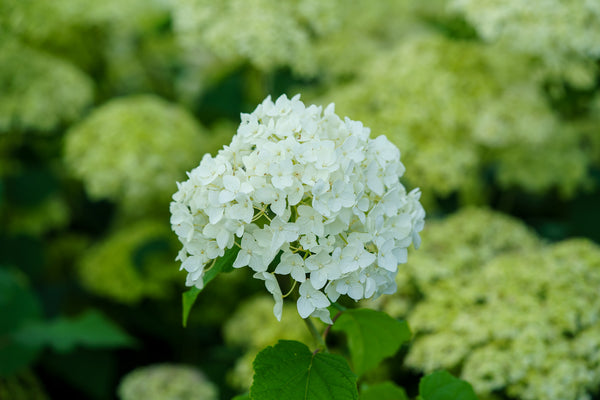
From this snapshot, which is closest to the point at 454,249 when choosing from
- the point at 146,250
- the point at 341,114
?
the point at 341,114

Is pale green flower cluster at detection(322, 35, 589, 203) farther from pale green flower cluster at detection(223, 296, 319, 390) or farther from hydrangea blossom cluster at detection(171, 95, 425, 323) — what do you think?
hydrangea blossom cluster at detection(171, 95, 425, 323)

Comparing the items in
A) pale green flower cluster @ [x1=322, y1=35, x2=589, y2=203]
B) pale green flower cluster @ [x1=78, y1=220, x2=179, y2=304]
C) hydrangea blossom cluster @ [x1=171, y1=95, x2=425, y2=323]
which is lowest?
pale green flower cluster @ [x1=78, y1=220, x2=179, y2=304]

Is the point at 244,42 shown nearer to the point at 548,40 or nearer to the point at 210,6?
the point at 210,6

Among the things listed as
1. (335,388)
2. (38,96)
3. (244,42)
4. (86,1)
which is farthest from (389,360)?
(86,1)

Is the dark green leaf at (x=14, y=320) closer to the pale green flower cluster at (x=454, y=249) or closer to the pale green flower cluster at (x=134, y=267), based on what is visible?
the pale green flower cluster at (x=134, y=267)

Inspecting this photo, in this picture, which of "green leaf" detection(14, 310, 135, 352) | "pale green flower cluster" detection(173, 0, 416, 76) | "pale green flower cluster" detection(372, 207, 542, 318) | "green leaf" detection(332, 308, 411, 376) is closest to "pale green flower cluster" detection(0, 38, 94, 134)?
"pale green flower cluster" detection(173, 0, 416, 76)

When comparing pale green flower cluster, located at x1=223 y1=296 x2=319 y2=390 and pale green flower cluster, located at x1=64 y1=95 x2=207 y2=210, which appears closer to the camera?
pale green flower cluster, located at x1=223 y1=296 x2=319 y2=390


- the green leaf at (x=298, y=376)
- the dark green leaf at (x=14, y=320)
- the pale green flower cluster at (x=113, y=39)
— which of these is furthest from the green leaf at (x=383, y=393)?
the pale green flower cluster at (x=113, y=39)
